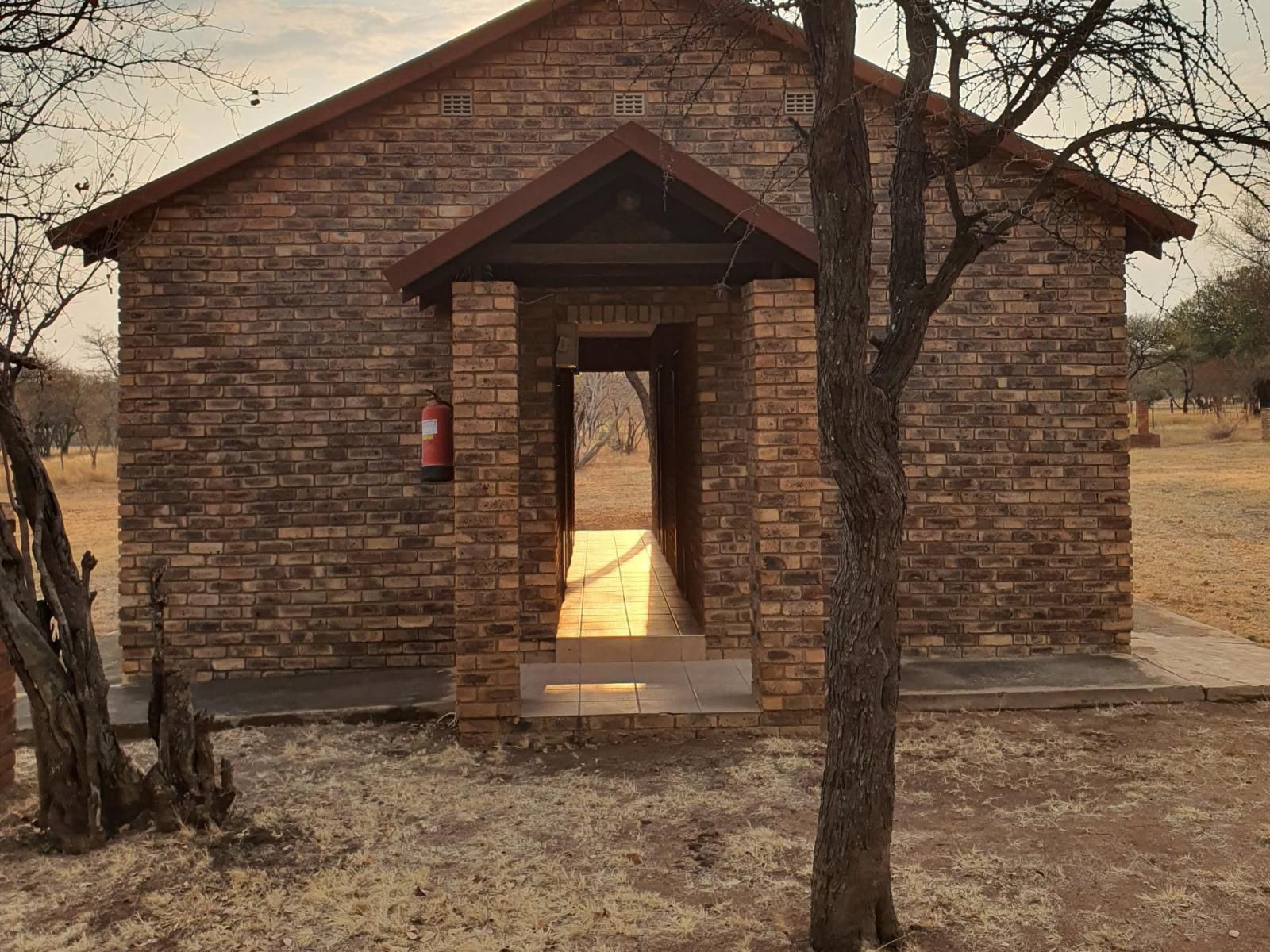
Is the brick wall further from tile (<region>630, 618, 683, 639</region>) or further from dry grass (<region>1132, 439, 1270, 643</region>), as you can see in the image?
dry grass (<region>1132, 439, 1270, 643</region>)

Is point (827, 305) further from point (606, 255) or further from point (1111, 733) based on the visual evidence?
point (1111, 733)

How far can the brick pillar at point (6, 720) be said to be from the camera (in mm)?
5016

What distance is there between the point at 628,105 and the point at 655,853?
5642mm

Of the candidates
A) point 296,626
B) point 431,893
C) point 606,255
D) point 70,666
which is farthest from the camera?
point 296,626

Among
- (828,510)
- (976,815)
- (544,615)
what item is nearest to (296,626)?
(544,615)

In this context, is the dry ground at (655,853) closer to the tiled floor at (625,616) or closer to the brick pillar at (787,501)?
the brick pillar at (787,501)

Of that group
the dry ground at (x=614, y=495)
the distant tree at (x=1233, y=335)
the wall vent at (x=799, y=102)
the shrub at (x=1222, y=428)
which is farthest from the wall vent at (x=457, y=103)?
the shrub at (x=1222, y=428)

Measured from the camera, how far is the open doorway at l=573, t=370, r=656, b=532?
20297mm

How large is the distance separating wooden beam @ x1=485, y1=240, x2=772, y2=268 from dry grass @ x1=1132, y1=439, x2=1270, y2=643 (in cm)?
607

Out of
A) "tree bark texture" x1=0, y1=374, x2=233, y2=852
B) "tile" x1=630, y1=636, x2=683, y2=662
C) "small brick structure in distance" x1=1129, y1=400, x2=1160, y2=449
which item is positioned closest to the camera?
"tree bark texture" x1=0, y1=374, x2=233, y2=852

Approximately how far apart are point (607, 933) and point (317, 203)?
578 centimetres

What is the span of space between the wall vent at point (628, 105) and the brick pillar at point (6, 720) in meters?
5.53

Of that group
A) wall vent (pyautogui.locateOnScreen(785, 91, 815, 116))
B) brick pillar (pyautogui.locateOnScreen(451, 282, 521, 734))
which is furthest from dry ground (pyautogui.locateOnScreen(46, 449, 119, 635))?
wall vent (pyautogui.locateOnScreen(785, 91, 815, 116))

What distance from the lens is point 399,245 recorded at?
7.40 m
